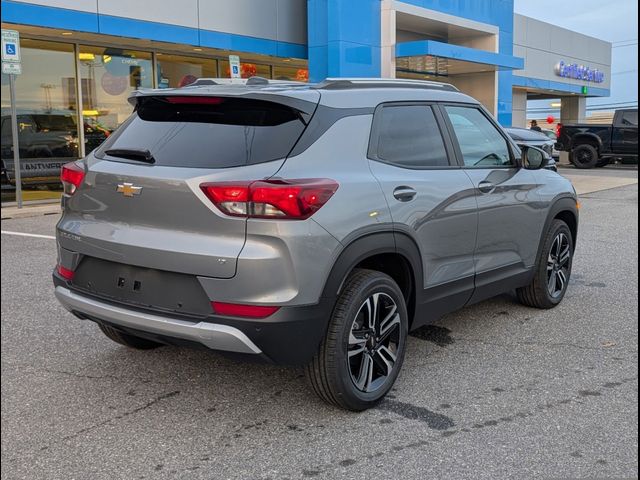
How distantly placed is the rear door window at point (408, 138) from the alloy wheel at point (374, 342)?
831 mm

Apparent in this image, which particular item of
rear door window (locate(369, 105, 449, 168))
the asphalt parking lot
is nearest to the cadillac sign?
the asphalt parking lot

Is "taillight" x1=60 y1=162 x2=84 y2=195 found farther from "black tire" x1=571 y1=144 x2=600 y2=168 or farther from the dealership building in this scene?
"black tire" x1=571 y1=144 x2=600 y2=168

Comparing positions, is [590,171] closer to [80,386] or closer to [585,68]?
[585,68]

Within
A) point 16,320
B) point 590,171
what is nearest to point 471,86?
point 590,171

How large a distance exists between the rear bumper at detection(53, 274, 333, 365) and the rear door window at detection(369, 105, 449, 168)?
1042 millimetres

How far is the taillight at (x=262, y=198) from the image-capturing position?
3.19 m

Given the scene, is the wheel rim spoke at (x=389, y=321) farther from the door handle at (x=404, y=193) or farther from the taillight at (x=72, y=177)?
the taillight at (x=72, y=177)

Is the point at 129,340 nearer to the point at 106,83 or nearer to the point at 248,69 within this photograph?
the point at 106,83

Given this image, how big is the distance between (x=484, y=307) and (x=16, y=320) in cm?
379

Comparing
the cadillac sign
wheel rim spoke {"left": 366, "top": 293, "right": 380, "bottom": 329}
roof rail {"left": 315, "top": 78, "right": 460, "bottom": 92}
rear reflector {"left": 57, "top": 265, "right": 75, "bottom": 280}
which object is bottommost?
wheel rim spoke {"left": 366, "top": 293, "right": 380, "bottom": 329}

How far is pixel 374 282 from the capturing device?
3.65 m

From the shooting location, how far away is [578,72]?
35.1 metres

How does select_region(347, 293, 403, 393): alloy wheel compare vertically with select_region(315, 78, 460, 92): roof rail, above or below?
below

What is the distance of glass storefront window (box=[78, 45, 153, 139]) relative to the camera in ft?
50.5
